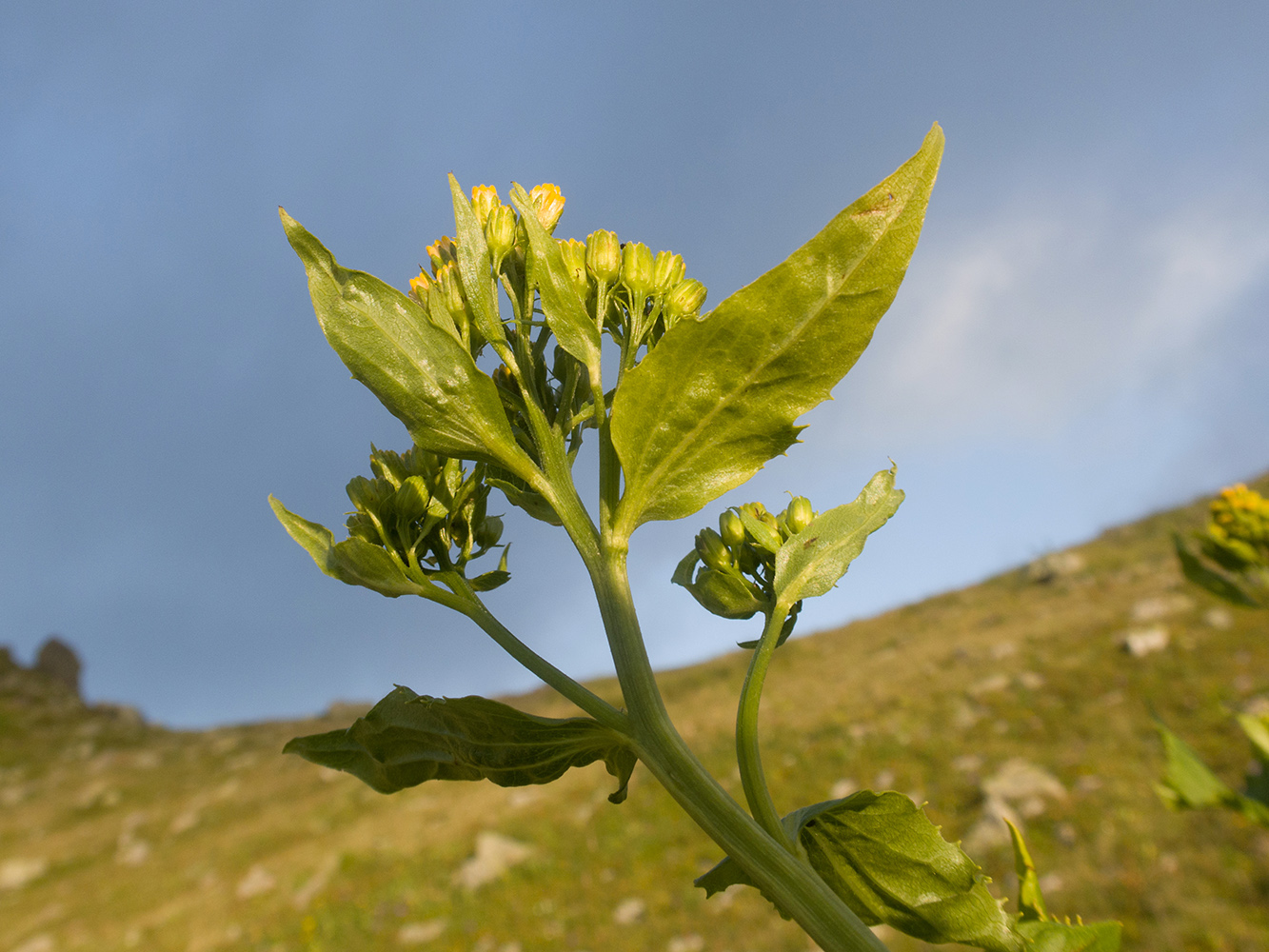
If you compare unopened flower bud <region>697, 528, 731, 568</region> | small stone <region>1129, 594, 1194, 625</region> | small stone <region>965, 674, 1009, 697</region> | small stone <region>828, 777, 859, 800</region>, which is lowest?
unopened flower bud <region>697, 528, 731, 568</region>

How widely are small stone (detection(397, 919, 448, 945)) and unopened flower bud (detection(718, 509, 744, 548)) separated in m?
14.1

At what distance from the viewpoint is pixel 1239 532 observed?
3.91m

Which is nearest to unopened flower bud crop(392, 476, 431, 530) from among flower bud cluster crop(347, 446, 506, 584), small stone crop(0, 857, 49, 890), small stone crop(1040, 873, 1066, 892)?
flower bud cluster crop(347, 446, 506, 584)

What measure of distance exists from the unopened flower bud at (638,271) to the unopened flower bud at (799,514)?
1.70ft

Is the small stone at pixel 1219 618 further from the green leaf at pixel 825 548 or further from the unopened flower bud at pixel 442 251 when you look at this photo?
the unopened flower bud at pixel 442 251

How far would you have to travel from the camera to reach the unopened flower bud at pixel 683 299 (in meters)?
1.53

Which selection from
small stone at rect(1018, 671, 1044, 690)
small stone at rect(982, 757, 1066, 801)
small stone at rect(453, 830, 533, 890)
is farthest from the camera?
small stone at rect(1018, 671, 1044, 690)

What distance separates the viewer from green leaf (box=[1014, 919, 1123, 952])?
139 cm

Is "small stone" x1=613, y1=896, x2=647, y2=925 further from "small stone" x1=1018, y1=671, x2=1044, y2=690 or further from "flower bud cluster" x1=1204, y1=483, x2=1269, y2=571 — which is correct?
"flower bud cluster" x1=1204, y1=483, x2=1269, y2=571

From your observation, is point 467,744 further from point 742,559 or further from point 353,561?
point 742,559

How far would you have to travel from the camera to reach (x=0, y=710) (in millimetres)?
38344

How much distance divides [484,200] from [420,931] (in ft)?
48.4

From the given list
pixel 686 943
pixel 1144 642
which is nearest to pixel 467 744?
pixel 686 943

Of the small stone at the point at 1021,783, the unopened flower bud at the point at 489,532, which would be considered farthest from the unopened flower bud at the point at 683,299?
the small stone at the point at 1021,783
